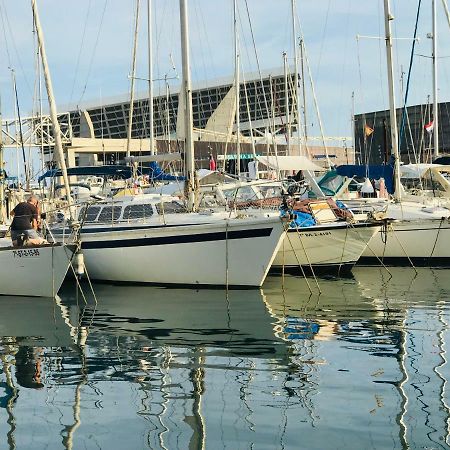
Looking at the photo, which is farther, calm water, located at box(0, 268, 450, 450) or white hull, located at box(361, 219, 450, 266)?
white hull, located at box(361, 219, 450, 266)

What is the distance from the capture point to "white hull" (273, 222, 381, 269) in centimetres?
1973

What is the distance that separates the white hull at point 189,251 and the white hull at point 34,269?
76.4 inches

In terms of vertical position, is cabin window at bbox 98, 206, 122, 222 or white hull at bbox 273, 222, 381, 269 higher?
cabin window at bbox 98, 206, 122, 222

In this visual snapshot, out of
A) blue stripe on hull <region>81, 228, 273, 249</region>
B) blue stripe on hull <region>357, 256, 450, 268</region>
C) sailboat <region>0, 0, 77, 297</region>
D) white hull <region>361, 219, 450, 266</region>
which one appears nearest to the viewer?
sailboat <region>0, 0, 77, 297</region>

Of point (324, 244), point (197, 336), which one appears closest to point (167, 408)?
point (197, 336)

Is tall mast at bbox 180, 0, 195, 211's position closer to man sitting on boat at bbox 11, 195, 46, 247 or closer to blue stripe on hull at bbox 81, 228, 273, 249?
blue stripe on hull at bbox 81, 228, 273, 249

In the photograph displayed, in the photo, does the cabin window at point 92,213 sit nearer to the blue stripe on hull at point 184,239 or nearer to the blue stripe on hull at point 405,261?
the blue stripe on hull at point 184,239

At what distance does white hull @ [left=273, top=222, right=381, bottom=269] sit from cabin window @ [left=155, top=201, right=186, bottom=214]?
2973 mm

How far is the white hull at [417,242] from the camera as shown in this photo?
21578 millimetres

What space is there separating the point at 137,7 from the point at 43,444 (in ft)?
78.7

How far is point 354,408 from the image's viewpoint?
8094 millimetres

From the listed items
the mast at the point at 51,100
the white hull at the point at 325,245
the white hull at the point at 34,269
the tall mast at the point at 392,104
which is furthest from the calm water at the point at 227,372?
the tall mast at the point at 392,104

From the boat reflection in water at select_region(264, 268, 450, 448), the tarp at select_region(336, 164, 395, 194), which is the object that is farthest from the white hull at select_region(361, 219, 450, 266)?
the tarp at select_region(336, 164, 395, 194)

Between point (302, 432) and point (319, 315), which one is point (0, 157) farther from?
point (302, 432)
